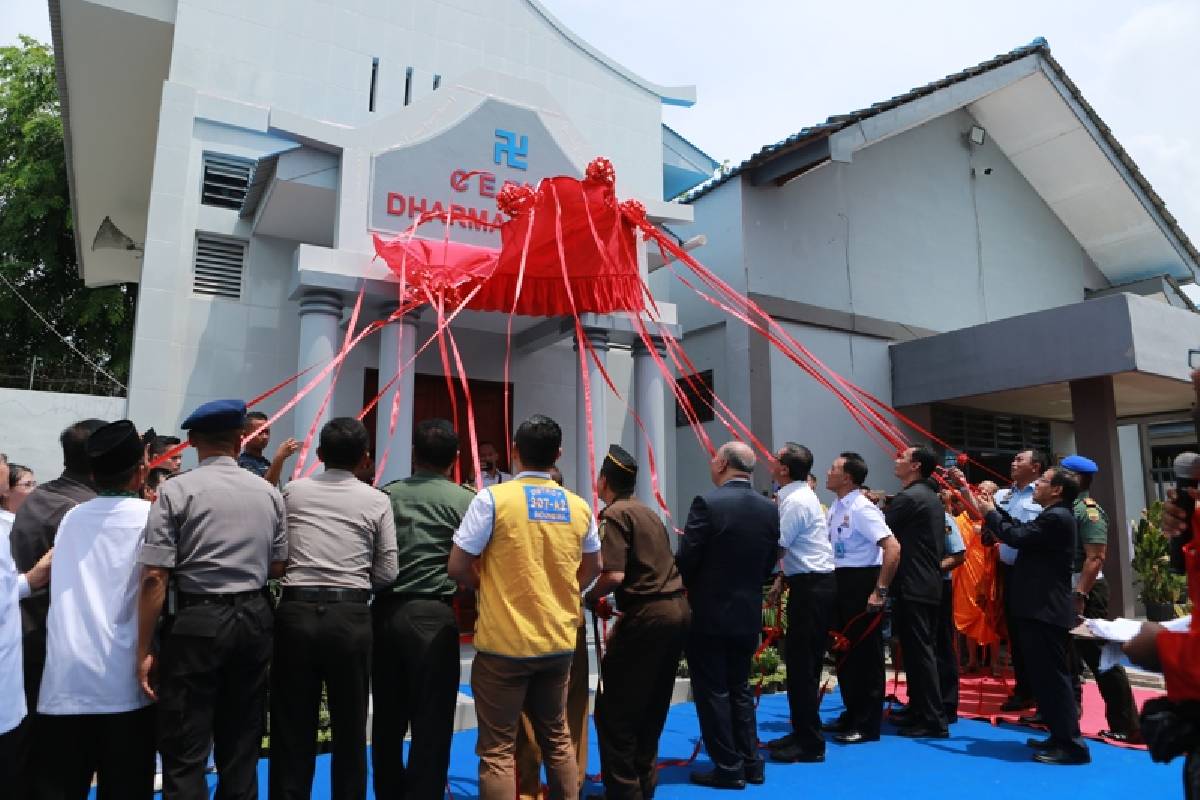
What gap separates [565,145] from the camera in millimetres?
8000

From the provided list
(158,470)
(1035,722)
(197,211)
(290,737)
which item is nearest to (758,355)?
(1035,722)

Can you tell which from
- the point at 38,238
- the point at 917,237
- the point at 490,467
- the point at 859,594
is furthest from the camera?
the point at 38,238

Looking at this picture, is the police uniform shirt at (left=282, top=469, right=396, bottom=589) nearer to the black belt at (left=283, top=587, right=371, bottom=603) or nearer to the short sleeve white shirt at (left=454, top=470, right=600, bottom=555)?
the black belt at (left=283, top=587, right=371, bottom=603)

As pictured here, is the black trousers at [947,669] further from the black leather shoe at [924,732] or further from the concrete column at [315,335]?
the concrete column at [315,335]

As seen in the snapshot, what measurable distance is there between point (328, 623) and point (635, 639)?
1.43 meters

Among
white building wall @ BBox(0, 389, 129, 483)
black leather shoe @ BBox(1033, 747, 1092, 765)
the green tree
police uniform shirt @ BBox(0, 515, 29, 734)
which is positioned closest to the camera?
police uniform shirt @ BBox(0, 515, 29, 734)

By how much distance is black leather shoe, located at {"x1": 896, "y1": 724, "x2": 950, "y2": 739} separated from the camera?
522cm

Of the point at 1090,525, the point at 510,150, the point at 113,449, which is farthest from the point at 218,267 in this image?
the point at 1090,525

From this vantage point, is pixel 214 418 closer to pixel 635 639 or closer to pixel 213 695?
pixel 213 695

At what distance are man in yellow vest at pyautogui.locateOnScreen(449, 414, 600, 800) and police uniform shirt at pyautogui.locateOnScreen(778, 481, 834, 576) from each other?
187 cm

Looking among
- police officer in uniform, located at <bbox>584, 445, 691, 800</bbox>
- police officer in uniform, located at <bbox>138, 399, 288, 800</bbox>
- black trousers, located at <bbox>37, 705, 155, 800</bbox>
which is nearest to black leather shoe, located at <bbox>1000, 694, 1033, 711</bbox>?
police officer in uniform, located at <bbox>584, 445, 691, 800</bbox>

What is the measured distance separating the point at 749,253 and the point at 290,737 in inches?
329

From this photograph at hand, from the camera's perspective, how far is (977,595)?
627 cm

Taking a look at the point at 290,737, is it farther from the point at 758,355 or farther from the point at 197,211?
the point at 758,355
